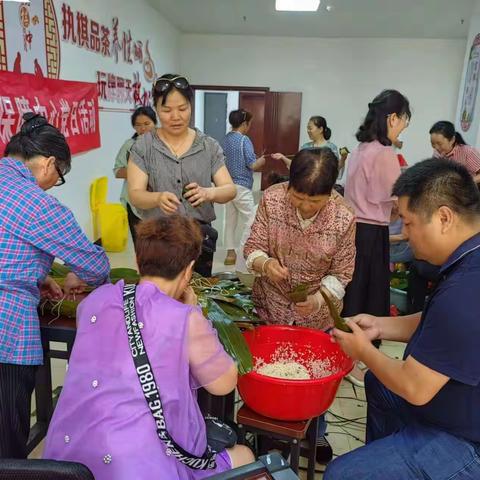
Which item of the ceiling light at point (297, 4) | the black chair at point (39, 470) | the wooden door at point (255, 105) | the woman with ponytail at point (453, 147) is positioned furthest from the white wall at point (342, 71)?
the black chair at point (39, 470)

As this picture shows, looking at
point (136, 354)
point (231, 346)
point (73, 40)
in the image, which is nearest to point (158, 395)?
point (136, 354)

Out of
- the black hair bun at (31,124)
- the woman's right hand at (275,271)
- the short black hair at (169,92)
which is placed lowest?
the woman's right hand at (275,271)

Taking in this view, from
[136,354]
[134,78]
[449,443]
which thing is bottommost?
[449,443]

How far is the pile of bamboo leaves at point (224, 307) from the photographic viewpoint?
1.44m

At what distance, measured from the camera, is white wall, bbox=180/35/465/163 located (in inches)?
330

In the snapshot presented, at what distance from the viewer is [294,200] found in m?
1.64

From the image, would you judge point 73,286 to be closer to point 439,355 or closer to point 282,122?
point 439,355

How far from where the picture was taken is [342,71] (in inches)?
341

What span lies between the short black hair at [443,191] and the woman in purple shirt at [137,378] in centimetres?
63

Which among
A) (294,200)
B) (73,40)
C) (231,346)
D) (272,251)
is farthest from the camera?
(73,40)

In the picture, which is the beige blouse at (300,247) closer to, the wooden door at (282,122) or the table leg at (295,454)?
the table leg at (295,454)

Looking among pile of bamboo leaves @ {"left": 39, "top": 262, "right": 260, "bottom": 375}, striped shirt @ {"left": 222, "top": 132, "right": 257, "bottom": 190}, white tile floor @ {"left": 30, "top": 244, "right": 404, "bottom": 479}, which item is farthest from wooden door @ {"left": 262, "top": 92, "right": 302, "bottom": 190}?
pile of bamboo leaves @ {"left": 39, "top": 262, "right": 260, "bottom": 375}

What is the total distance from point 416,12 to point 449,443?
6.83m

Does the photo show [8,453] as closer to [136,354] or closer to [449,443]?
[136,354]
